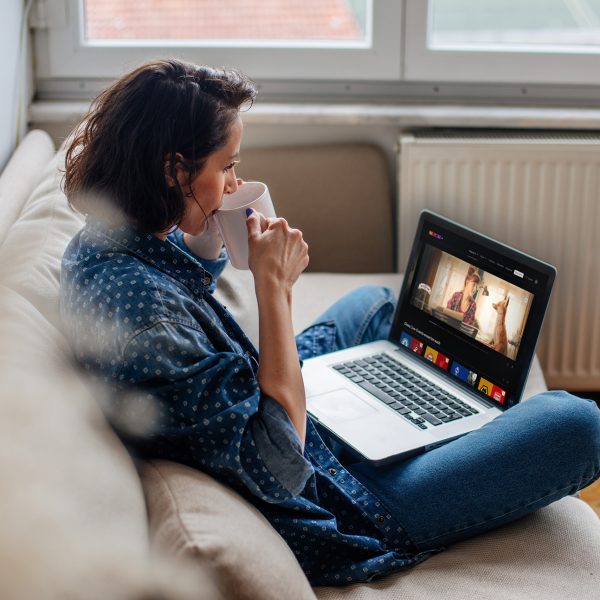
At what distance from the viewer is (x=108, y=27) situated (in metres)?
2.37

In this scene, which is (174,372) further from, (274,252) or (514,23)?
(514,23)

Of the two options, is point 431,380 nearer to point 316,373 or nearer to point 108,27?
point 316,373

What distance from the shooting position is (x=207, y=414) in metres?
1.11

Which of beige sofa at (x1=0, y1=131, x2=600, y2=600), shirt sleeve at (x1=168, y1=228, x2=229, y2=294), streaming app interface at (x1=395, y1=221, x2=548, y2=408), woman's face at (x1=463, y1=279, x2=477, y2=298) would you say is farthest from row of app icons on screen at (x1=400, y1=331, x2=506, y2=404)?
shirt sleeve at (x1=168, y1=228, x2=229, y2=294)

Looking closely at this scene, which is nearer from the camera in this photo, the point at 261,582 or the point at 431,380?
the point at 261,582

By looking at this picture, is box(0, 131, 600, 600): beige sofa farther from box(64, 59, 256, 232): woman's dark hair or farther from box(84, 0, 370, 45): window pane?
box(84, 0, 370, 45): window pane

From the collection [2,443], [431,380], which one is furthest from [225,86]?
[431,380]

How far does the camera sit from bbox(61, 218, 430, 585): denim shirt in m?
1.10

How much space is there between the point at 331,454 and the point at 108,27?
55.9 inches

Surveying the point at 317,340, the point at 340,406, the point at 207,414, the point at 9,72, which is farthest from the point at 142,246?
the point at 9,72

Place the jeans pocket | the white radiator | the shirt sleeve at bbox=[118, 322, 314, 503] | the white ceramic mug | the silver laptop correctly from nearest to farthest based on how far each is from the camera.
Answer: the shirt sleeve at bbox=[118, 322, 314, 503], the white ceramic mug, the silver laptop, the jeans pocket, the white radiator

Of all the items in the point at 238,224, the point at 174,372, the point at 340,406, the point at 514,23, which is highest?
the point at 514,23

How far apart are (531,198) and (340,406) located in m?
0.95

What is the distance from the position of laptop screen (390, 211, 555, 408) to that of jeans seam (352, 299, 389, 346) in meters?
0.06
